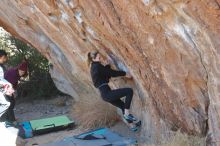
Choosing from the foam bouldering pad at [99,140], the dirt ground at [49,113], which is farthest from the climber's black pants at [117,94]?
the dirt ground at [49,113]

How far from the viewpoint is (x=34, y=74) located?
13.6 meters

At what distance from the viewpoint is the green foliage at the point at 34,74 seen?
13.4m

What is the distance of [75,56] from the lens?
898cm

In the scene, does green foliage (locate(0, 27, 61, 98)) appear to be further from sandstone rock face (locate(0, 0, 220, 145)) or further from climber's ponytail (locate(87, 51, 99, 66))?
climber's ponytail (locate(87, 51, 99, 66))

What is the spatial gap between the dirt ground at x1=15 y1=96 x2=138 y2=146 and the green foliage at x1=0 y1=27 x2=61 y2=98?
0.32 m

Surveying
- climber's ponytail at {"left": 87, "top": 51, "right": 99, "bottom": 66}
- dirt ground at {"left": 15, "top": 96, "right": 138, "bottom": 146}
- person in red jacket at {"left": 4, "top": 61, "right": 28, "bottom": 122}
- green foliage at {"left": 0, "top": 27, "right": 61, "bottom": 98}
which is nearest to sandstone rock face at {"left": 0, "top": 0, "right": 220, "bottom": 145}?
climber's ponytail at {"left": 87, "top": 51, "right": 99, "bottom": 66}

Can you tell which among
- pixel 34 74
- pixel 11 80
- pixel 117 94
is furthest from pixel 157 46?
pixel 34 74

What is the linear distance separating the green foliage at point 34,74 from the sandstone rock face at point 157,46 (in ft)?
15.6

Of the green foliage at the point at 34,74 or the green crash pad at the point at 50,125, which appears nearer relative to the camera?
the green crash pad at the point at 50,125

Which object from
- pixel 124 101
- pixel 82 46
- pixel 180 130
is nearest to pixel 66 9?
pixel 82 46

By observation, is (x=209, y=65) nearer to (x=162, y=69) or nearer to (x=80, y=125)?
(x=162, y=69)

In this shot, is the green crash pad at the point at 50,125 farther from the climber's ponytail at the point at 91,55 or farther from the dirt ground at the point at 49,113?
the climber's ponytail at the point at 91,55

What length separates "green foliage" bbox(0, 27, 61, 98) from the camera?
13.4 meters

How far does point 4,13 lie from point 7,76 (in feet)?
4.26
